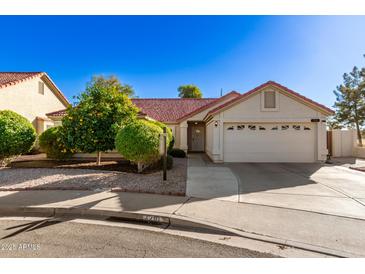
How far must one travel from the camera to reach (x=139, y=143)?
26.6ft

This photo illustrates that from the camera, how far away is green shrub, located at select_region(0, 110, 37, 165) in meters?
9.78

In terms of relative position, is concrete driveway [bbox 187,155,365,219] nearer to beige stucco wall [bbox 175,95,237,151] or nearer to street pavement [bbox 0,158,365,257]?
street pavement [bbox 0,158,365,257]

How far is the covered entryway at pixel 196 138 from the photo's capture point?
61.9ft

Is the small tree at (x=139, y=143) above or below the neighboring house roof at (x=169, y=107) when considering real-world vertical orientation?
below

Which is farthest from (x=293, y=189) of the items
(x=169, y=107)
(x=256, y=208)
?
(x=169, y=107)

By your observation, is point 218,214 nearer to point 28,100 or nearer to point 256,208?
point 256,208

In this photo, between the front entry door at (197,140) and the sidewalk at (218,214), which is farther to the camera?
the front entry door at (197,140)

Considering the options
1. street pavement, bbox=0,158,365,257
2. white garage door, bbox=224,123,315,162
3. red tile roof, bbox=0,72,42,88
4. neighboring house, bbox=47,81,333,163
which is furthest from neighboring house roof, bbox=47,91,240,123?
street pavement, bbox=0,158,365,257

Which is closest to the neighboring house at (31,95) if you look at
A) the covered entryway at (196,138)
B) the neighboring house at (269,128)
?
the covered entryway at (196,138)

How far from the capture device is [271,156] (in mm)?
11812

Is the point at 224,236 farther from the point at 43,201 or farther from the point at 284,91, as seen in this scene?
the point at 284,91

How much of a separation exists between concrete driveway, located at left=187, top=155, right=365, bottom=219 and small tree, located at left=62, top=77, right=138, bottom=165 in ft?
14.8

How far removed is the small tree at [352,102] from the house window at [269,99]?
18.3 meters

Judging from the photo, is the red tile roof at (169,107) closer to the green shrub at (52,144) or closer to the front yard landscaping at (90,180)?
the green shrub at (52,144)
